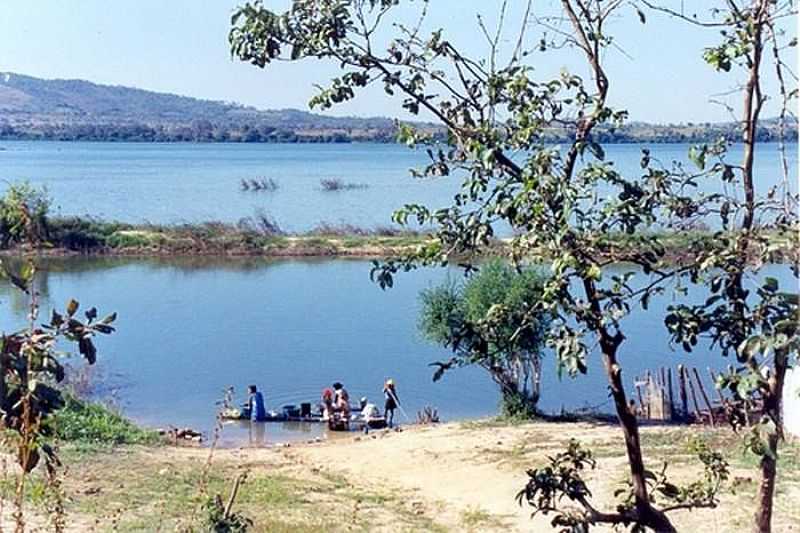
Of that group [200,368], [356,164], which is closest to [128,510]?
[200,368]

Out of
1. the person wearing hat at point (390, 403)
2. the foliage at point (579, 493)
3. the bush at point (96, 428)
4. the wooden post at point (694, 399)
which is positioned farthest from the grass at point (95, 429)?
the foliage at point (579, 493)

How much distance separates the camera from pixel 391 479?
1313cm

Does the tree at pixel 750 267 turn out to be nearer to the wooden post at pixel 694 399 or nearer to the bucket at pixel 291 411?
the wooden post at pixel 694 399

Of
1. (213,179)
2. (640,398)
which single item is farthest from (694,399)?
(213,179)

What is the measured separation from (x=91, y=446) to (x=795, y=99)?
1168 centimetres

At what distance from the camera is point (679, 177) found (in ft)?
10.1

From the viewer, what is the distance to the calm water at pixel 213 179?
56531 millimetres

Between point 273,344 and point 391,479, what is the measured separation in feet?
43.0

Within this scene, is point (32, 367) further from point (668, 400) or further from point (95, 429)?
point (668, 400)

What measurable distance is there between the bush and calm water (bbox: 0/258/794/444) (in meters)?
1.56

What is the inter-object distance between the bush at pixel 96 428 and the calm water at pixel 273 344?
1.56 metres

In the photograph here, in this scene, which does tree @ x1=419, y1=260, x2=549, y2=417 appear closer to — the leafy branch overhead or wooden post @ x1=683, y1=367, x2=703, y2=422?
wooden post @ x1=683, y1=367, x2=703, y2=422

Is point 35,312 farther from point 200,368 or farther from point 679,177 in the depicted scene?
point 200,368

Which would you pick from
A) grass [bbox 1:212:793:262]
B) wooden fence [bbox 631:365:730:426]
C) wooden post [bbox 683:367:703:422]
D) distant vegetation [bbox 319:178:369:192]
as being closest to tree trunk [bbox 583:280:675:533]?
wooden post [bbox 683:367:703:422]
